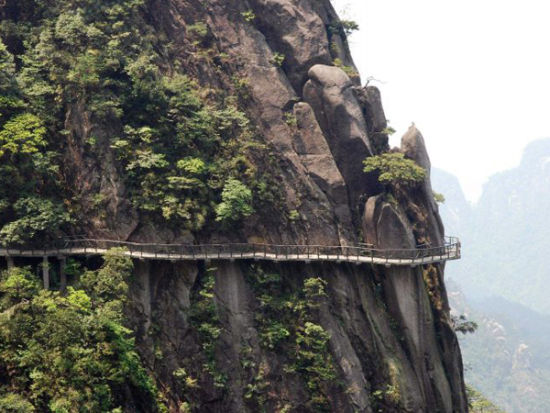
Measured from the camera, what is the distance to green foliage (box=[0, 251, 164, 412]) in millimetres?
33906

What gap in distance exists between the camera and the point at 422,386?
48.7 m

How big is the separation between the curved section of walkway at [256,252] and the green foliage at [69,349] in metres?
1.94

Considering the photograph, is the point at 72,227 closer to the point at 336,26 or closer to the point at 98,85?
the point at 98,85

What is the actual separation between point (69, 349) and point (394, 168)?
24888mm

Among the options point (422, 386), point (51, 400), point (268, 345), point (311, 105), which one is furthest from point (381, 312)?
point (51, 400)

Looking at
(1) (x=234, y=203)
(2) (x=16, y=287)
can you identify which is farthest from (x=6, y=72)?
(1) (x=234, y=203)

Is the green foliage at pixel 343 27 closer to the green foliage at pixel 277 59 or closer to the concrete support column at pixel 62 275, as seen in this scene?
the green foliage at pixel 277 59

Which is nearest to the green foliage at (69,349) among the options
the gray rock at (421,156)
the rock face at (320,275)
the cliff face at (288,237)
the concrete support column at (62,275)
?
the concrete support column at (62,275)

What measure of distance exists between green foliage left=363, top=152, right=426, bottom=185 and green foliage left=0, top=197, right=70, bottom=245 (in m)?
20.5

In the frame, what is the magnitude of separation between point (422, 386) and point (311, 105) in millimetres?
20437

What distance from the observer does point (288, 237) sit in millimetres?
48000

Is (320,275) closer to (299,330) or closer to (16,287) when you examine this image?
(299,330)

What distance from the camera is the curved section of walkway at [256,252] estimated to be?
4157cm

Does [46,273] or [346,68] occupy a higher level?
[346,68]
